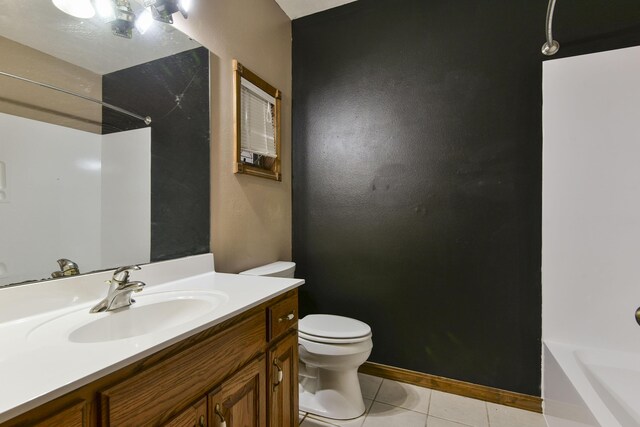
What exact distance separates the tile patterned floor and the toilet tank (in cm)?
78

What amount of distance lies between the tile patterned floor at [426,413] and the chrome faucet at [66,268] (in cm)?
130

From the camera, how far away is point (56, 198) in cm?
95

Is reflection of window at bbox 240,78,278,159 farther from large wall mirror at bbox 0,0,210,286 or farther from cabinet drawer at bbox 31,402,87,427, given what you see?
cabinet drawer at bbox 31,402,87,427

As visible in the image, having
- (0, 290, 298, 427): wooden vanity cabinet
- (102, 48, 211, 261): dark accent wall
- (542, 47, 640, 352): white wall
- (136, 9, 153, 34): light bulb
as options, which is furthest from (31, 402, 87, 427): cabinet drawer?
(542, 47, 640, 352): white wall

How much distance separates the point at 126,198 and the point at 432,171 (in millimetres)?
1632

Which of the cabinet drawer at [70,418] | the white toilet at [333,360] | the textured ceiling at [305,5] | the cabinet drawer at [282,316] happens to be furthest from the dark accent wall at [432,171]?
the cabinet drawer at [70,418]

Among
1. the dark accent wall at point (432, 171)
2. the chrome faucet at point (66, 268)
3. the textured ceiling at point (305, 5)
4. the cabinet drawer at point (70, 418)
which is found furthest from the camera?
the textured ceiling at point (305, 5)

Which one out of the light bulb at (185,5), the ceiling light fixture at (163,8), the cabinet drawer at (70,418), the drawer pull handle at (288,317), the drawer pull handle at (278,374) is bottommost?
the drawer pull handle at (278,374)

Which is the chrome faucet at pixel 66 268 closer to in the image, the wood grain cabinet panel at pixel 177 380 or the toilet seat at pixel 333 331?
the wood grain cabinet panel at pixel 177 380

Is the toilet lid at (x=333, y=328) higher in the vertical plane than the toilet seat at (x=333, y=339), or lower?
higher

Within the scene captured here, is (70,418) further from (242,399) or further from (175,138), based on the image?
(175,138)

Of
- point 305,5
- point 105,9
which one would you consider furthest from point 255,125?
point 305,5

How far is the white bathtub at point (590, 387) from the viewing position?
3.56 feet

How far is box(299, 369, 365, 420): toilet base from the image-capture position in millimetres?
1571
